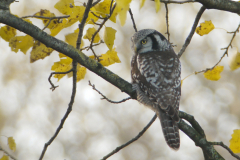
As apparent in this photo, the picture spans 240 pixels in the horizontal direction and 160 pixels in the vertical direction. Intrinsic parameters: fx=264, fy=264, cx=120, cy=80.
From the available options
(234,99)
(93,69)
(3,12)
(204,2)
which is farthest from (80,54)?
(234,99)

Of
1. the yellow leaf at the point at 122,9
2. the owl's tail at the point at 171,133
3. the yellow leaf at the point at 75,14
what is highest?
the owl's tail at the point at 171,133

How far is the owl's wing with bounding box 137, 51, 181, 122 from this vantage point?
10.2 feet

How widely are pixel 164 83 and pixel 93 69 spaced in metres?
1.25

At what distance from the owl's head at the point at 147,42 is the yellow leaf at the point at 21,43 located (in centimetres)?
211

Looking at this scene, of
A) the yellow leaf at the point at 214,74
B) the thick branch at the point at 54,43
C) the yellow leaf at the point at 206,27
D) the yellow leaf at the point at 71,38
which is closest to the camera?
the thick branch at the point at 54,43

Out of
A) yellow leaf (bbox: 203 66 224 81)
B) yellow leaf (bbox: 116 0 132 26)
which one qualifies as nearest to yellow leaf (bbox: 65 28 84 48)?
yellow leaf (bbox: 116 0 132 26)

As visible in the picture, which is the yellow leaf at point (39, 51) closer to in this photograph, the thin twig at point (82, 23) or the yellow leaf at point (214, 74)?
the thin twig at point (82, 23)

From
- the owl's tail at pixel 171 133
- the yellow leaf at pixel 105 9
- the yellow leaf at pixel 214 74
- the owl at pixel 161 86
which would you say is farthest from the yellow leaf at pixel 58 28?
the yellow leaf at pixel 214 74

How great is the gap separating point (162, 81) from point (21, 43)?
1.79 meters

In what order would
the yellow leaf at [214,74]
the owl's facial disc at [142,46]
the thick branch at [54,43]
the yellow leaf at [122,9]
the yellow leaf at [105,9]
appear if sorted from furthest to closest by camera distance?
the owl's facial disc at [142,46] < the yellow leaf at [214,74] < the yellow leaf at [105,9] < the thick branch at [54,43] < the yellow leaf at [122,9]

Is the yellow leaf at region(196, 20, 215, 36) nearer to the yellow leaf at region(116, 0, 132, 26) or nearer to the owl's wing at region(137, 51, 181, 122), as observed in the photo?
the owl's wing at region(137, 51, 181, 122)

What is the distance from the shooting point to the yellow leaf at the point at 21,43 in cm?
208

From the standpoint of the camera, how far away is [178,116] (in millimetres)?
2859

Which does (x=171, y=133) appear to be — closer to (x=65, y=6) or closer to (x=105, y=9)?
(x=105, y=9)
